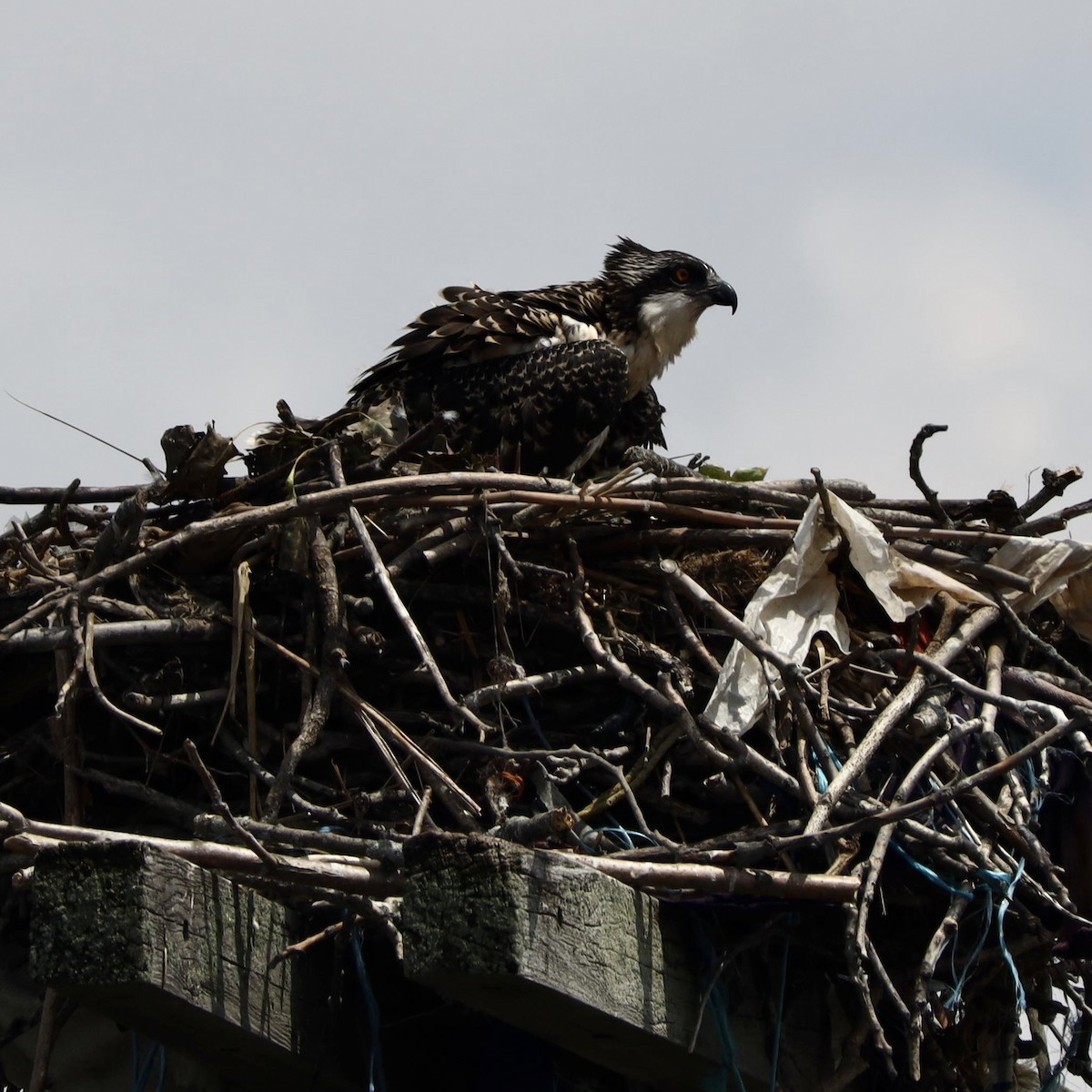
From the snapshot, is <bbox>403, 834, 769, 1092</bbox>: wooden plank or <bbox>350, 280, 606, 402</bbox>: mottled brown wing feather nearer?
<bbox>403, 834, 769, 1092</bbox>: wooden plank

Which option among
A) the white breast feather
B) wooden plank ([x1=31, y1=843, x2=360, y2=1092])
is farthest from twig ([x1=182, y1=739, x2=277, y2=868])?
the white breast feather

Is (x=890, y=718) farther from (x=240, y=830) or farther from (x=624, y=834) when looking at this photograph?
(x=240, y=830)

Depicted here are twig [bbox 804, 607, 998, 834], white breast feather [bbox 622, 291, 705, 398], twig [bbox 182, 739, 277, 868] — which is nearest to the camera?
twig [bbox 182, 739, 277, 868]

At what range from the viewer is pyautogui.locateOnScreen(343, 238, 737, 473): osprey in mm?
5656

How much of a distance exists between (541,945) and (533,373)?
3.23m

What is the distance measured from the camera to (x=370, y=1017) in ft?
11.2

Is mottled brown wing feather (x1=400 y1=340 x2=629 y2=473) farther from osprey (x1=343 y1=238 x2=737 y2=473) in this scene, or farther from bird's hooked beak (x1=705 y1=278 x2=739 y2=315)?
bird's hooked beak (x1=705 y1=278 x2=739 y2=315)

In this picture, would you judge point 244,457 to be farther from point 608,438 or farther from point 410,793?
point 608,438

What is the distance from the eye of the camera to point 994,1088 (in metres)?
3.91

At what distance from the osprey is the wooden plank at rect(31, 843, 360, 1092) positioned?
93.3 inches

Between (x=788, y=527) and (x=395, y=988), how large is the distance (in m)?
1.56

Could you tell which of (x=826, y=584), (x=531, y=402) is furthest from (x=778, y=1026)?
(x=531, y=402)

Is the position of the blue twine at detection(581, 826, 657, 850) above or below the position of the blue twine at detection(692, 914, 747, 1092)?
above

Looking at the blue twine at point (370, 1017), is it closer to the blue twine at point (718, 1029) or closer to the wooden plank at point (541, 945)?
the wooden plank at point (541, 945)
